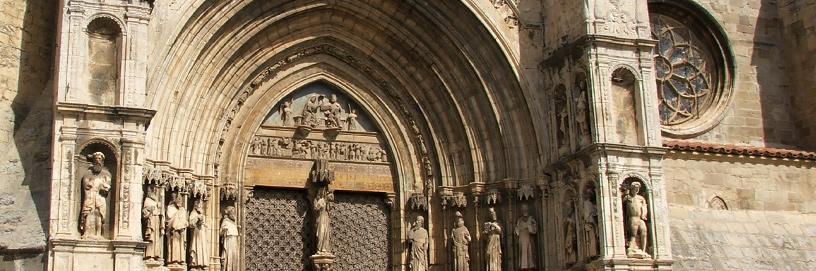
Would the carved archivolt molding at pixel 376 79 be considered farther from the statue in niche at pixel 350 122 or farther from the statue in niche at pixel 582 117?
the statue in niche at pixel 582 117

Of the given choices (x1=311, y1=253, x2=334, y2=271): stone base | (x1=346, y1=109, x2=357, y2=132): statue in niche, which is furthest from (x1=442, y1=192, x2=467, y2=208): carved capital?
(x1=311, y1=253, x2=334, y2=271): stone base

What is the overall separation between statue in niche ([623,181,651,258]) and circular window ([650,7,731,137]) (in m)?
4.01

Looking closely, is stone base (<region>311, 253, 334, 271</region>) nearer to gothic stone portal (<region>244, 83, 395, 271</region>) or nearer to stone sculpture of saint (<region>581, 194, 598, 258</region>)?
gothic stone portal (<region>244, 83, 395, 271</region>)

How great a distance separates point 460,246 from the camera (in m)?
15.1

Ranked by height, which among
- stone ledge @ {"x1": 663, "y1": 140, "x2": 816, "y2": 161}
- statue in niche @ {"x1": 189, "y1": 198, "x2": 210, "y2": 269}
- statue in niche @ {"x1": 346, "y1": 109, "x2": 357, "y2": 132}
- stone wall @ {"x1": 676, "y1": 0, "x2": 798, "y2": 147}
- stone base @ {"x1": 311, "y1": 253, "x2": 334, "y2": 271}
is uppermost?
stone wall @ {"x1": 676, "y1": 0, "x2": 798, "y2": 147}

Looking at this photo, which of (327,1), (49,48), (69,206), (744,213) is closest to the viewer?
(69,206)

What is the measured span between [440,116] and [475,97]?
577mm

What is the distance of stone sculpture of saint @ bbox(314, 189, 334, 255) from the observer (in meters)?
14.9

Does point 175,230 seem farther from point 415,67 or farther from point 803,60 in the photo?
point 803,60

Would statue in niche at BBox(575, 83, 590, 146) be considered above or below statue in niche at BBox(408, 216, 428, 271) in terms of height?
above

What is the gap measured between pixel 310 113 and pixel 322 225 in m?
1.64

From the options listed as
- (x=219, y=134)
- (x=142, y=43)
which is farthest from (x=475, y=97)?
(x=142, y=43)

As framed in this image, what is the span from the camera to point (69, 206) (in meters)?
11.8

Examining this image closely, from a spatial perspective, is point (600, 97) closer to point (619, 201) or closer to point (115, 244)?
point (619, 201)
